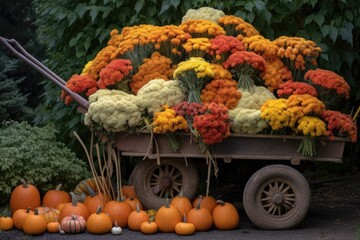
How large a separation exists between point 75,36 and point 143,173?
235 centimetres

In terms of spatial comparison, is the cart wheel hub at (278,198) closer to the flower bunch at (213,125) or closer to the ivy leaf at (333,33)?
the flower bunch at (213,125)

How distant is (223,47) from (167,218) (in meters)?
1.64

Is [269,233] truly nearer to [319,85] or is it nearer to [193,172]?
[193,172]

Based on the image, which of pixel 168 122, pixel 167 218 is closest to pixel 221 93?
pixel 168 122

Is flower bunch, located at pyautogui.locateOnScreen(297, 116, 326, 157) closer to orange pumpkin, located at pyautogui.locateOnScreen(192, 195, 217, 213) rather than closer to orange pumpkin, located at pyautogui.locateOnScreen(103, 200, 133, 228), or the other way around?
orange pumpkin, located at pyautogui.locateOnScreen(192, 195, 217, 213)

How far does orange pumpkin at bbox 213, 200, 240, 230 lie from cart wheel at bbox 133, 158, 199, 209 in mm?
402

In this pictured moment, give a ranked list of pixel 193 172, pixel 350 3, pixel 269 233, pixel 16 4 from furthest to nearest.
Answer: pixel 16 4
pixel 350 3
pixel 193 172
pixel 269 233

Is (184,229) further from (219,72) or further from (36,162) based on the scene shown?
(36,162)

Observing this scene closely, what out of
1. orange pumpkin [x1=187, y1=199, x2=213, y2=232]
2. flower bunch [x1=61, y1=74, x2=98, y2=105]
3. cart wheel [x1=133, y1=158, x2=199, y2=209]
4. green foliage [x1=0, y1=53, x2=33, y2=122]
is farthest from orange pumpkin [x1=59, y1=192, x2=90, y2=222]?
green foliage [x1=0, y1=53, x2=33, y2=122]

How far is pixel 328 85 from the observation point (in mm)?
6980

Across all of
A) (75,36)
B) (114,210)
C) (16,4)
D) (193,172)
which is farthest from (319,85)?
(16,4)

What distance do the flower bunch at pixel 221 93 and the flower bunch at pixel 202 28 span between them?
23.8 inches

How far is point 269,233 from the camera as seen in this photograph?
658 centimetres

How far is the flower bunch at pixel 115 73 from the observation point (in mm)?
7129
